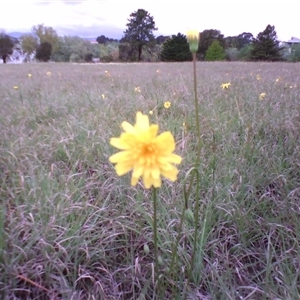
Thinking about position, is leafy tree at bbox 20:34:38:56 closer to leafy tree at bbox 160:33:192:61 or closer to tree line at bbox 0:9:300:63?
tree line at bbox 0:9:300:63

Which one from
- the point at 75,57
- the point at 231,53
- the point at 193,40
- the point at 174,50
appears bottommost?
the point at 75,57

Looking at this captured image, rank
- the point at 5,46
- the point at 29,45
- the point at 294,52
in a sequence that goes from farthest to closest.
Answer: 1. the point at 29,45
2. the point at 294,52
3. the point at 5,46

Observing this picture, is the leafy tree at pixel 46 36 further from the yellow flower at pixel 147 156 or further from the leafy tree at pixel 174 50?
the yellow flower at pixel 147 156

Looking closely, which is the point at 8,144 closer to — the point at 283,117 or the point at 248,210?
the point at 248,210

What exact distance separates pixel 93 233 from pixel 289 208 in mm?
799

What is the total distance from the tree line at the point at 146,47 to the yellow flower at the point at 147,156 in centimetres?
1698

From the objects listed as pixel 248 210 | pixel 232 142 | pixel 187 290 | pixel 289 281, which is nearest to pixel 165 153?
pixel 187 290

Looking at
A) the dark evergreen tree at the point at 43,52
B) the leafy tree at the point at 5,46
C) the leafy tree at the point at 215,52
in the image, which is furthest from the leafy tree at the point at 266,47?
the dark evergreen tree at the point at 43,52

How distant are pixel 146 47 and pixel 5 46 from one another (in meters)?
9.09

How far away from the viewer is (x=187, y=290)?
1067mm

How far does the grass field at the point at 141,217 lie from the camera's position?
1097 millimetres

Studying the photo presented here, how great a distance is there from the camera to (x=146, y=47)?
923 inches

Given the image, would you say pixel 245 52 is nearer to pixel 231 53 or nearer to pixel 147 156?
pixel 231 53

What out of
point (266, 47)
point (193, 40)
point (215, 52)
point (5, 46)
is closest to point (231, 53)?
point (266, 47)
